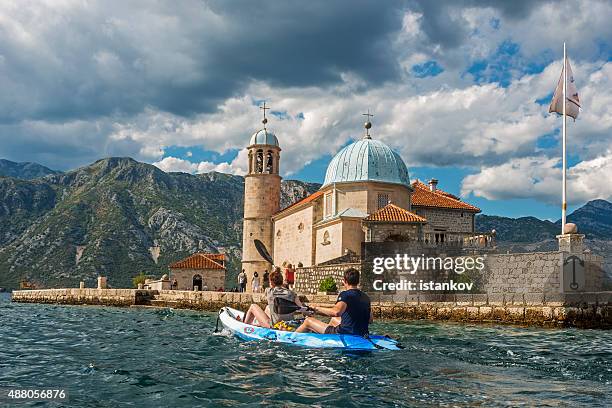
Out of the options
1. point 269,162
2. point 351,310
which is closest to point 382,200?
point 269,162

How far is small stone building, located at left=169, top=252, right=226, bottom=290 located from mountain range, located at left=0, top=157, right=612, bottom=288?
227ft

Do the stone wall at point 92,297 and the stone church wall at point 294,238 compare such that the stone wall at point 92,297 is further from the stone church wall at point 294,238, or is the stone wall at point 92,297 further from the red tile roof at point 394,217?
the red tile roof at point 394,217

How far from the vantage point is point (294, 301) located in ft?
45.8

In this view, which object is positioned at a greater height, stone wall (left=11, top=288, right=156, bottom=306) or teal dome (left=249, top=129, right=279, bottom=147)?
teal dome (left=249, top=129, right=279, bottom=147)

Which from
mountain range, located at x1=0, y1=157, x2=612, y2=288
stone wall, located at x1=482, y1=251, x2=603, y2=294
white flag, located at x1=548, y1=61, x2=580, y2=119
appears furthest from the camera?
mountain range, located at x1=0, y1=157, x2=612, y2=288

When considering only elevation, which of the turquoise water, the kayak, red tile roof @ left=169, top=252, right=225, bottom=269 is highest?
red tile roof @ left=169, top=252, right=225, bottom=269

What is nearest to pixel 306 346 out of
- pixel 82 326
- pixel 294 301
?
pixel 294 301

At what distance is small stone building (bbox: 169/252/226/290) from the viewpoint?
46.1 meters

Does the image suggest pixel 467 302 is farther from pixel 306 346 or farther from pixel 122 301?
pixel 122 301

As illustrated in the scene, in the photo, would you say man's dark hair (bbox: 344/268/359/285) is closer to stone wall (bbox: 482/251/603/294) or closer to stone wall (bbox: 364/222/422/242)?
stone wall (bbox: 482/251/603/294)

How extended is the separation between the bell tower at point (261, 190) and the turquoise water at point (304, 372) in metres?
33.5

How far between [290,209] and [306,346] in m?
32.3

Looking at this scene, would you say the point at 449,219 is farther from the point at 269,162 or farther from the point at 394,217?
the point at 269,162

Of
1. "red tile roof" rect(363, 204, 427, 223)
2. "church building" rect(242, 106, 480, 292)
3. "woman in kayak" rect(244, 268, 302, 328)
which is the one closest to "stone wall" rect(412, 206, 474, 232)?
"church building" rect(242, 106, 480, 292)
